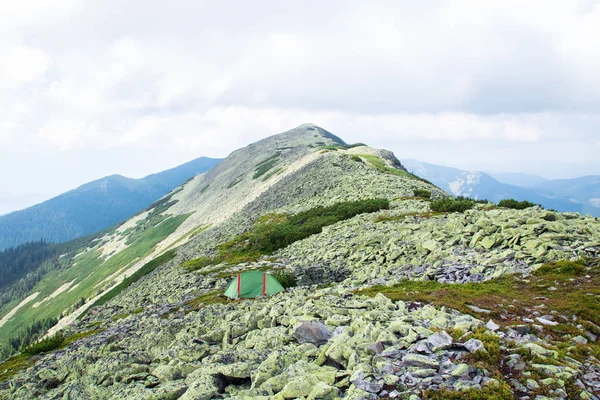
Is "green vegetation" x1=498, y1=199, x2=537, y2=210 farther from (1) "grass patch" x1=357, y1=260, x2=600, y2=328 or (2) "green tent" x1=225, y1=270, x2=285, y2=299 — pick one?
(2) "green tent" x1=225, y1=270, x2=285, y2=299

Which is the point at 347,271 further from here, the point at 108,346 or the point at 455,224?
the point at 108,346

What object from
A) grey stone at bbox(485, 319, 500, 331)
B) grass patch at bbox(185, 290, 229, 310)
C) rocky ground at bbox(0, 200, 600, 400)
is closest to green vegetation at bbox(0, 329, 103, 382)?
rocky ground at bbox(0, 200, 600, 400)

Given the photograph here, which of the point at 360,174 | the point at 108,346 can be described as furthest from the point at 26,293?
the point at 108,346

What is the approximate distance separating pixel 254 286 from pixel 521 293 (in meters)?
14.6

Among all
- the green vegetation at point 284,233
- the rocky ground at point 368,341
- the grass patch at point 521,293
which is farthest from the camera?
the green vegetation at point 284,233

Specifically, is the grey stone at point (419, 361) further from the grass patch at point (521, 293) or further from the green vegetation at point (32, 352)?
the green vegetation at point (32, 352)

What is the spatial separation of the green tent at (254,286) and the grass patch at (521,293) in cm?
697

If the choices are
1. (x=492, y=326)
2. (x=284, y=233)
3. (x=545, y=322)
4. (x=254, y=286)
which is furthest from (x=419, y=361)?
(x=284, y=233)

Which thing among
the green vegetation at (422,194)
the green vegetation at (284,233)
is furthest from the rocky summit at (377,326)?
the green vegetation at (422,194)

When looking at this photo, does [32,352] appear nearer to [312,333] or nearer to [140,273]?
[312,333]

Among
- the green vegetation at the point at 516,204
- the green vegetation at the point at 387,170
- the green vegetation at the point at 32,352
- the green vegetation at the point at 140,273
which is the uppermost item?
the green vegetation at the point at 387,170

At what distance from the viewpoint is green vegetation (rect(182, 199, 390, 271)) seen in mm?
36219

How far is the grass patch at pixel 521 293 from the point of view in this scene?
508 inches

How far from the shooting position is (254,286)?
22812 millimetres
